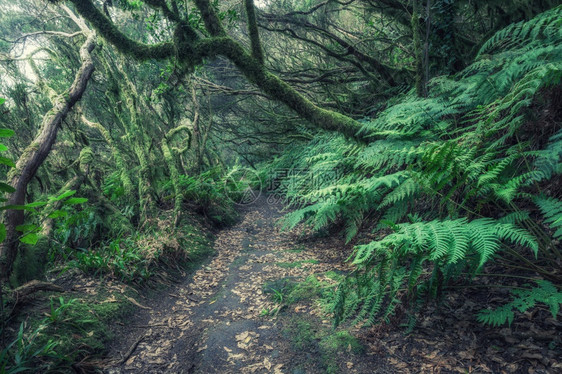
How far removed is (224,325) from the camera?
3533 mm

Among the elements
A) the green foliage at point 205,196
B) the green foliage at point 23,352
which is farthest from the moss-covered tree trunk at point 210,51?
the green foliage at point 23,352

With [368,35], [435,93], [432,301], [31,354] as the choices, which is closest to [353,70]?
[368,35]

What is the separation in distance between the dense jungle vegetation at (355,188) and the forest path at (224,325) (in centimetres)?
29

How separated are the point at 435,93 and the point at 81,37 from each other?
879 cm

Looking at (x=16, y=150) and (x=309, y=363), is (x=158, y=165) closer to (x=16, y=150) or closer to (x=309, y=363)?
(x=16, y=150)

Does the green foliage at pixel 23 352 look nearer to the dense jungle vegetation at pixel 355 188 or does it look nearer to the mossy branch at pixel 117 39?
the dense jungle vegetation at pixel 355 188

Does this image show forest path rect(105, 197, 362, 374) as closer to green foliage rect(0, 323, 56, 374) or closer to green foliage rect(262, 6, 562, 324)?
green foliage rect(0, 323, 56, 374)

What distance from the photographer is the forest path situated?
284 cm

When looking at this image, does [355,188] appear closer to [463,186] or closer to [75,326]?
[463,186]

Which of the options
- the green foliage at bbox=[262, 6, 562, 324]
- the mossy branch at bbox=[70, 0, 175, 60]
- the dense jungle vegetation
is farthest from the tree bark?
the green foliage at bbox=[262, 6, 562, 324]

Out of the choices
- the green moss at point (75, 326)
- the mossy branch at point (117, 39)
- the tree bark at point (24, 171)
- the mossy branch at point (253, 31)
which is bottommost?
the green moss at point (75, 326)

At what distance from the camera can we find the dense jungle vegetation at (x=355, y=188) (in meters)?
2.33

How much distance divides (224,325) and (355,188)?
8.14 feet

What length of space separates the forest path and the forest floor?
0.01 metres
